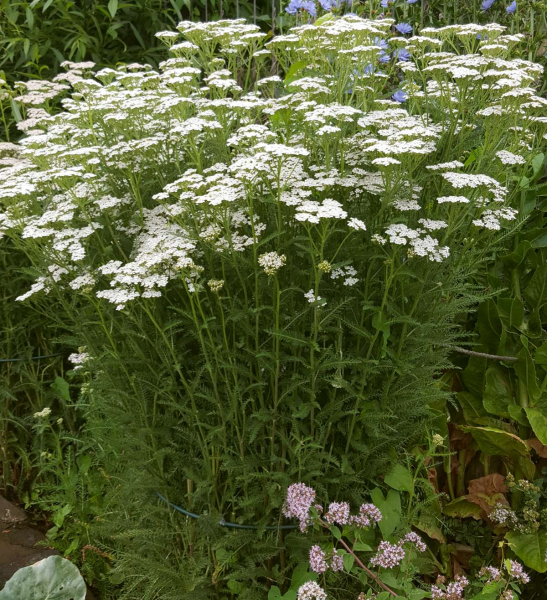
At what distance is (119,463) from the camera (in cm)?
262

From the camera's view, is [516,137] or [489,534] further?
[489,534]

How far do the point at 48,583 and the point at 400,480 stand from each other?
1352 millimetres

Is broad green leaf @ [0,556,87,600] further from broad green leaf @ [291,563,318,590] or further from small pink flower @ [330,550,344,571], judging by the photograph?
small pink flower @ [330,550,344,571]

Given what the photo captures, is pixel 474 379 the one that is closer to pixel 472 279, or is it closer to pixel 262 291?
pixel 472 279

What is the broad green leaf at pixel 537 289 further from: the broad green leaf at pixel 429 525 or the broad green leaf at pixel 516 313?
the broad green leaf at pixel 429 525

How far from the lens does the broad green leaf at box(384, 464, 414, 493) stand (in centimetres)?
224

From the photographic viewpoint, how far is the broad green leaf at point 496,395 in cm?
270

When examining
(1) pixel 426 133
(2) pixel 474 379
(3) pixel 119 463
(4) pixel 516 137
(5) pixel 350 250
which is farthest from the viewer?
(2) pixel 474 379

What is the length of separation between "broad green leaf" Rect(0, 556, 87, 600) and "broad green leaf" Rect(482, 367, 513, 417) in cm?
186

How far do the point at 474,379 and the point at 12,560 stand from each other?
2.30 meters

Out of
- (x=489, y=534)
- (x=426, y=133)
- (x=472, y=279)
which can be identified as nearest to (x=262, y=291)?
(x=426, y=133)

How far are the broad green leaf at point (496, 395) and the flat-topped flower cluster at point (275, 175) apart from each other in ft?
2.52

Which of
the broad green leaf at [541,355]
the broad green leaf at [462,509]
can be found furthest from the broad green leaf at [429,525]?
the broad green leaf at [541,355]

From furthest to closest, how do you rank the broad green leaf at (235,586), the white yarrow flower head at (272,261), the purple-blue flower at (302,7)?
the purple-blue flower at (302,7)
the broad green leaf at (235,586)
the white yarrow flower head at (272,261)
